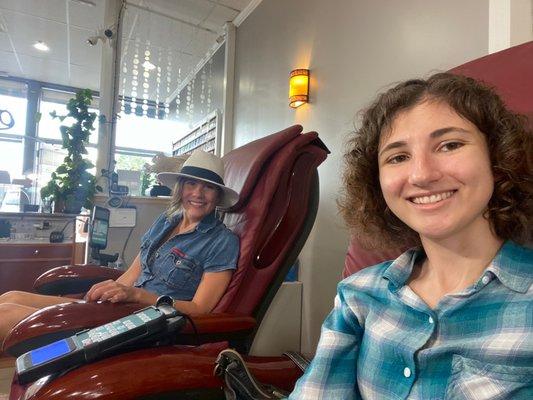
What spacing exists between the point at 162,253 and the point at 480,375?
3.85ft

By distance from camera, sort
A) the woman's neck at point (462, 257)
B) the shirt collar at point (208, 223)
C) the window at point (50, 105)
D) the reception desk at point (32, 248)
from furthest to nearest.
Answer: the window at point (50, 105), the reception desk at point (32, 248), the shirt collar at point (208, 223), the woman's neck at point (462, 257)

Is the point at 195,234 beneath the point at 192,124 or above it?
beneath

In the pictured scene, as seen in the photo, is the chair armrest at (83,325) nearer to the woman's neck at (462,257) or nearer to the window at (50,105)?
the woman's neck at (462,257)

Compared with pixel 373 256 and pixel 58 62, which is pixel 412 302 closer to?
pixel 373 256

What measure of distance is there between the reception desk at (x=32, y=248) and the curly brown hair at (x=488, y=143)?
2.36 m

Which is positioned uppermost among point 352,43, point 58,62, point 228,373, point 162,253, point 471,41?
point 58,62

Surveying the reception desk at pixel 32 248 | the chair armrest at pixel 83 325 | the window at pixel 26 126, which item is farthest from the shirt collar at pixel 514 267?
the window at pixel 26 126

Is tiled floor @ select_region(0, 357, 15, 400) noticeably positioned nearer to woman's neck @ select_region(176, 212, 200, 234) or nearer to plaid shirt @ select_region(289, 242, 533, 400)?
woman's neck @ select_region(176, 212, 200, 234)

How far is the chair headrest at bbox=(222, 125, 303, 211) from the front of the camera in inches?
51.9

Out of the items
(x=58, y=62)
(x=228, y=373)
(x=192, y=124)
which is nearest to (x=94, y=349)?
(x=228, y=373)

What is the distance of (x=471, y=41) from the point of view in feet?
4.21

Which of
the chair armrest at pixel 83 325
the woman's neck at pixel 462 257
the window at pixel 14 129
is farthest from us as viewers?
the window at pixel 14 129

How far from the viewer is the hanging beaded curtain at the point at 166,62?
3.53 m

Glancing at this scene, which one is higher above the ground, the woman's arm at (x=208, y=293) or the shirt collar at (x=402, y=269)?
the shirt collar at (x=402, y=269)
